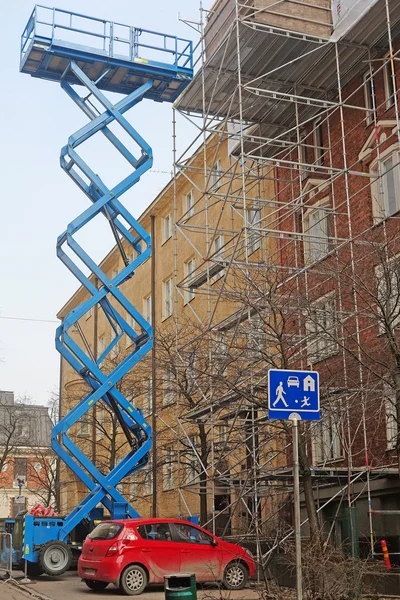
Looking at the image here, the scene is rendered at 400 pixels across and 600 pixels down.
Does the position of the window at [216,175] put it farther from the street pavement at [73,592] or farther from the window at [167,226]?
the street pavement at [73,592]

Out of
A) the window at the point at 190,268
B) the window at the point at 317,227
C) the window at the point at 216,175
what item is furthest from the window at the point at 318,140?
the window at the point at 190,268

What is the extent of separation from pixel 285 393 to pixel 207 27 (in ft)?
59.7

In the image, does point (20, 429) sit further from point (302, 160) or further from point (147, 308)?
point (302, 160)

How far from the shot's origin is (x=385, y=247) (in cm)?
1655

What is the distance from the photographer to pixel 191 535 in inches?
724

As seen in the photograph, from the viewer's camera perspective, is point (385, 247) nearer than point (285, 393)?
No

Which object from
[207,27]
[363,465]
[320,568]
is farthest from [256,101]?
[320,568]

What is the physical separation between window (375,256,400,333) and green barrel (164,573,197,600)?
6008mm

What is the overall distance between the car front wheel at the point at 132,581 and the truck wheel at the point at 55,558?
4.45 metres

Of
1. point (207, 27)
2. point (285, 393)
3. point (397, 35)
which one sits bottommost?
point (285, 393)

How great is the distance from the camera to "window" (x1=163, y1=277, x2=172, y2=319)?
38188 millimetres

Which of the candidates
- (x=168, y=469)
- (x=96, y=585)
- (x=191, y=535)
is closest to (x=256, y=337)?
(x=191, y=535)

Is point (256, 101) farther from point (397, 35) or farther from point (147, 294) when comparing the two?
point (147, 294)

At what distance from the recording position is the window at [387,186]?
22.5m
